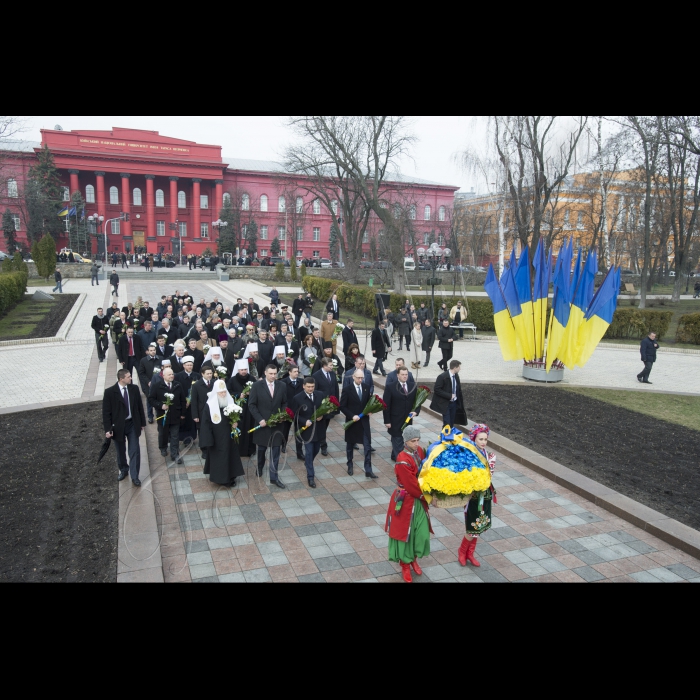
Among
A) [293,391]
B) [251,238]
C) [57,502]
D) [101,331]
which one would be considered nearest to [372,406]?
[293,391]

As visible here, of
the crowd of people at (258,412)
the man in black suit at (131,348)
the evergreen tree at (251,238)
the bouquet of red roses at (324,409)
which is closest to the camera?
the crowd of people at (258,412)

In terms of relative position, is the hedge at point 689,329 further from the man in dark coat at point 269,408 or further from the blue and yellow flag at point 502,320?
the man in dark coat at point 269,408

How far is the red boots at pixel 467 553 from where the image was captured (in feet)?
20.7

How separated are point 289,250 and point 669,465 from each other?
6196 centimetres

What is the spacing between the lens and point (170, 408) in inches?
355

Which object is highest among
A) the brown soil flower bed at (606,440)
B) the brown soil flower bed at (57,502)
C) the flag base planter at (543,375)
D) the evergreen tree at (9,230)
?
the evergreen tree at (9,230)

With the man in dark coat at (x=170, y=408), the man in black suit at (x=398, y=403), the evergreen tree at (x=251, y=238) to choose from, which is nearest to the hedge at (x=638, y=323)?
the man in black suit at (x=398, y=403)

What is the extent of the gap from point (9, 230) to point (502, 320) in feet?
180

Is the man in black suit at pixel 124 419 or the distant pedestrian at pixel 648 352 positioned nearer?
the man in black suit at pixel 124 419

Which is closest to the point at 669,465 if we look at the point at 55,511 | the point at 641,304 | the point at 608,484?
the point at 608,484

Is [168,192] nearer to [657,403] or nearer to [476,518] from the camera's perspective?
[657,403]

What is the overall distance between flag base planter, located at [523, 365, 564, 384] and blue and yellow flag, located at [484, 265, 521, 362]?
21.3 inches

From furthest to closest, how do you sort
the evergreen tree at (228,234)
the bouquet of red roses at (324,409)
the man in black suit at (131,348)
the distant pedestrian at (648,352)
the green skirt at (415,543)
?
the evergreen tree at (228,234), the distant pedestrian at (648,352), the man in black suit at (131,348), the bouquet of red roses at (324,409), the green skirt at (415,543)

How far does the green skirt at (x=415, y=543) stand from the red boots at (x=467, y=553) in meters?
0.67
